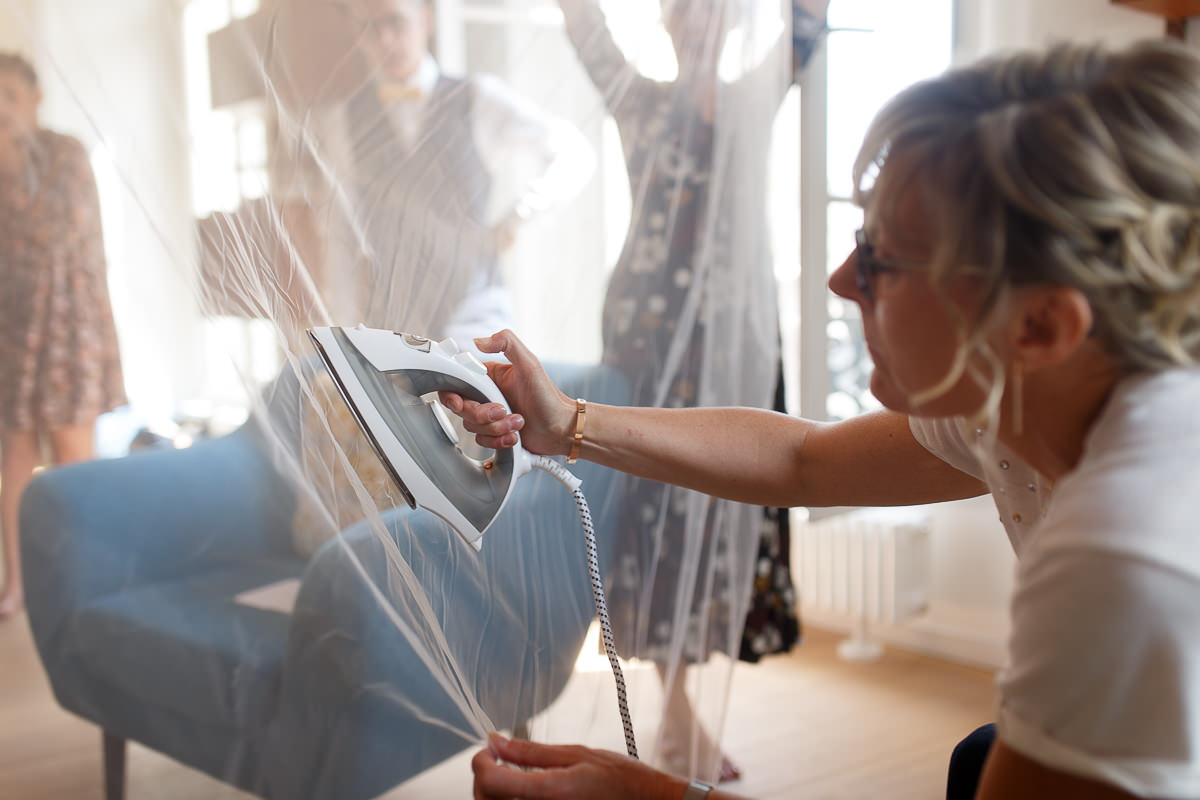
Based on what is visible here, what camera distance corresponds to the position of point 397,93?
1.04m

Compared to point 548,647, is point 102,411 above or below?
above

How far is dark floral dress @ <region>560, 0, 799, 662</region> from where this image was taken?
148 cm

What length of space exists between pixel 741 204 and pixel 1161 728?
1.18m

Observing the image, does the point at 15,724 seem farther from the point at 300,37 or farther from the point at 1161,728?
the point at 1161,728

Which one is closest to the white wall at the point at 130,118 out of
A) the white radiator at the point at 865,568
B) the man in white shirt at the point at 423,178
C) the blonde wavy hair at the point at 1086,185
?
the man in white shirt at the point at 423,178

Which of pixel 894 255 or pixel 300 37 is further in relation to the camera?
pixel 300 37

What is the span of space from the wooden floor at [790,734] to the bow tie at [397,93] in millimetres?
660

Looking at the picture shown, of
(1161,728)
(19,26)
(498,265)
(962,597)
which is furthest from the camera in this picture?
(962,597)

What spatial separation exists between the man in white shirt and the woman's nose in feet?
1.46

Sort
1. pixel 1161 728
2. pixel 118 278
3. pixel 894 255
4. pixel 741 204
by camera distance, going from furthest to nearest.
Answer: pixel 741 204
pixel 118 278
pixel 894 255
pixel 1161 728

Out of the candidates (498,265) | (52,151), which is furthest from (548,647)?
(52,151)

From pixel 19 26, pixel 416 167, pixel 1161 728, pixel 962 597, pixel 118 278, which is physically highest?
pixel 19 26

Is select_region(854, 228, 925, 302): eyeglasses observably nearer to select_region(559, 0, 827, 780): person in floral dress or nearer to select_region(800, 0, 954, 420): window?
select_region(559, 0, 827, 780): person in floral dress

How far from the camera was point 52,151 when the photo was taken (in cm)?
90
